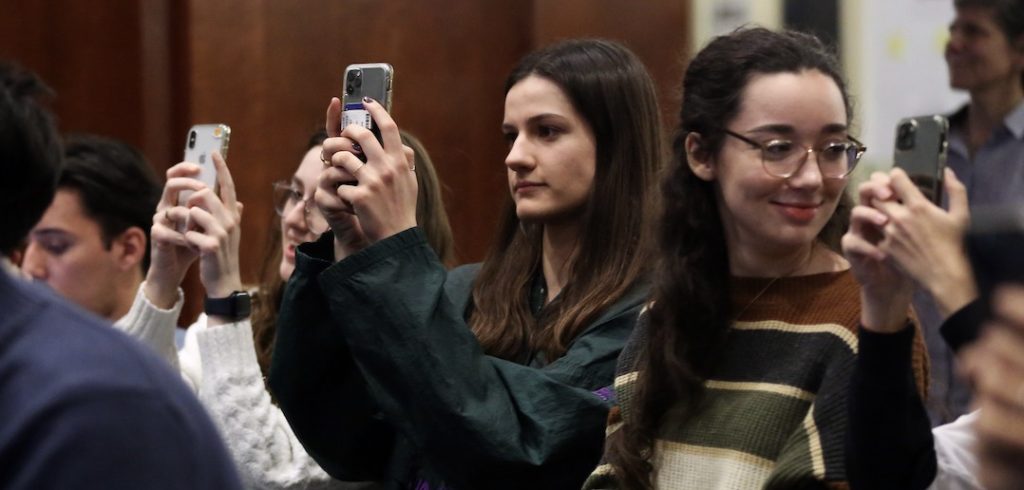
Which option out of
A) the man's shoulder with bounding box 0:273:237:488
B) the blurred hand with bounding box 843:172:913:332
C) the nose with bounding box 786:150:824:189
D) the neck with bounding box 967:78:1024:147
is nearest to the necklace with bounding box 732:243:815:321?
the nose with bounding box 786:150:824:189

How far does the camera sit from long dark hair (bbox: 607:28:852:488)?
1.68m

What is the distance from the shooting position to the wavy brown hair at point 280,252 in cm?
246

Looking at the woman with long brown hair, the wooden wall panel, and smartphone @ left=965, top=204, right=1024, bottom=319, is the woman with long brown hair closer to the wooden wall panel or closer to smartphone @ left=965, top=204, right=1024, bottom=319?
smartphone @ left=965, top=204, right=1024, bottom=319

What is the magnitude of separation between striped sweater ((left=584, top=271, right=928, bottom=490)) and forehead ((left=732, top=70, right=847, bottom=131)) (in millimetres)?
177

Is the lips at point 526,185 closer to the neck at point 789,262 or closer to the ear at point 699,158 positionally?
the ear at point 699,158

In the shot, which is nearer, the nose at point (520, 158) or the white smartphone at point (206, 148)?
the nose at point (520, 158)

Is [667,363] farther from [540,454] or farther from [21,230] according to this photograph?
[21,230]

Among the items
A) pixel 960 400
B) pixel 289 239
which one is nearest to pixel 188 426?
pixel 289 239

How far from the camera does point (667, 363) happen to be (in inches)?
66.1

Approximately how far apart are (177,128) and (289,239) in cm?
141

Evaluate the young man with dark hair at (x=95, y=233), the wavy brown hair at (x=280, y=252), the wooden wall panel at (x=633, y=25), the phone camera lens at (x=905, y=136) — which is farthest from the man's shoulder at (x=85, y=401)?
the wooden wall panel at (x=633, y=25)

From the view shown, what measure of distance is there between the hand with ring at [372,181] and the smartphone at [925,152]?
616 mm

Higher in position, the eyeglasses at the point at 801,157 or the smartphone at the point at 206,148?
the eyeglasses at the point at 801,157

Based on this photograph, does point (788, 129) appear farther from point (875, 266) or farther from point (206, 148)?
point (206, 148)
